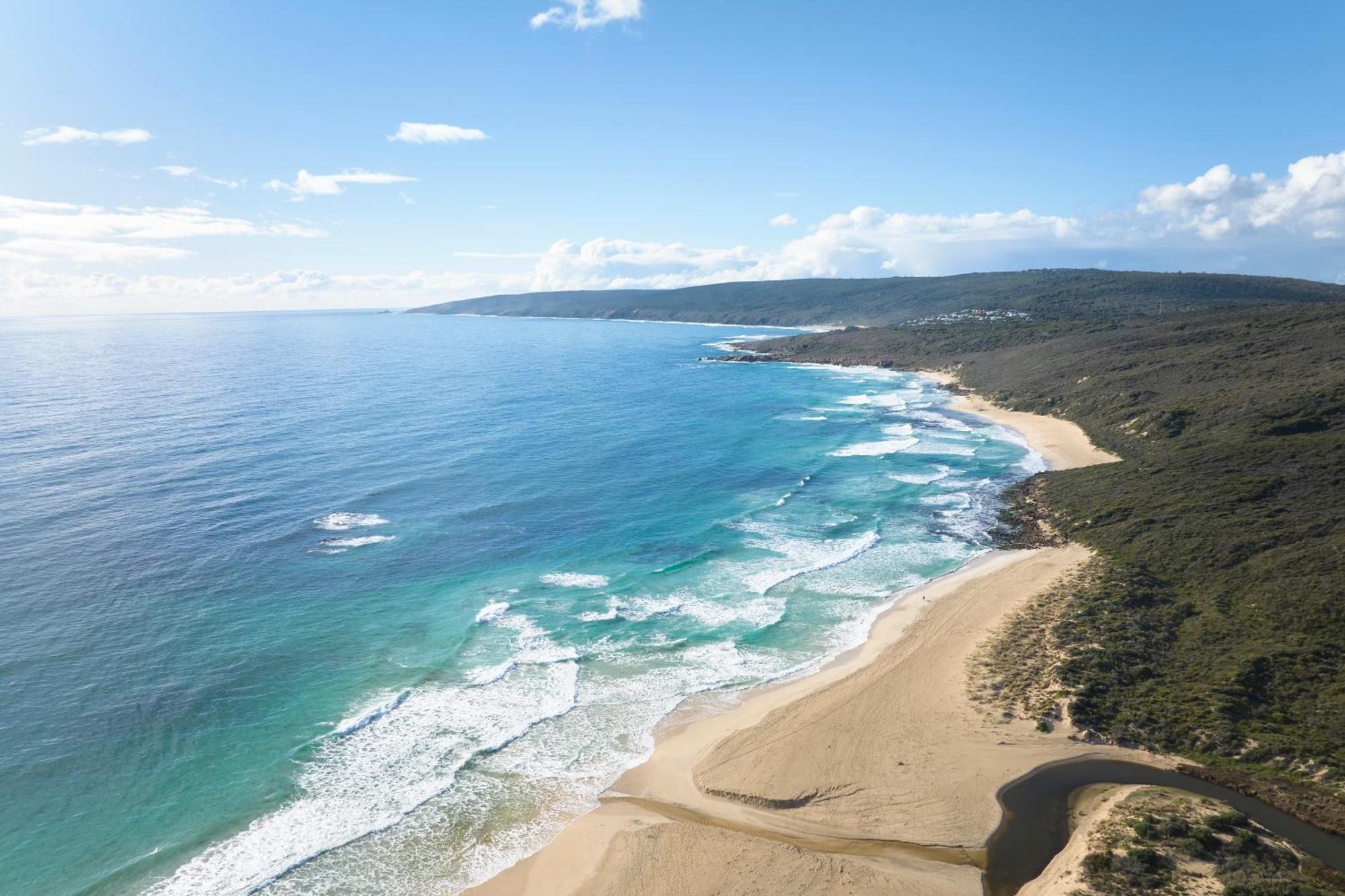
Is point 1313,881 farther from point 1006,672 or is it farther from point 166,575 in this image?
point 166,575

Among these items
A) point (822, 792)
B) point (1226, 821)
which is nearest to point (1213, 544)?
point (1226, 821)

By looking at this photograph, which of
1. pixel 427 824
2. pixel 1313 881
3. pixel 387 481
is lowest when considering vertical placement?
pixel 427 824

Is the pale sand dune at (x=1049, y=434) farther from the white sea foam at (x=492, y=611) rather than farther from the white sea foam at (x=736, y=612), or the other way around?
the white sea foam at (x=492, y=611)

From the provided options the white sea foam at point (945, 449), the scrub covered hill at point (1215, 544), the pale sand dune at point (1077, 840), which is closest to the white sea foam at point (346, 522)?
the scrub covered hill at point (1215, 544)

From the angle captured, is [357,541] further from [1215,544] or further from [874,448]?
[1215,544]

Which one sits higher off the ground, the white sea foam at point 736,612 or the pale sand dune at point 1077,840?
the white sea foam at point 736,612

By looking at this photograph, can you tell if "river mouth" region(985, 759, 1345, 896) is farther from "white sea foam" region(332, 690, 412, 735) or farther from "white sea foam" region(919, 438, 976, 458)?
"white sea foam" region(919, 438, 976, 458)

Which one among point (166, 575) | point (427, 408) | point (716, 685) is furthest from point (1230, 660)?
point (427, 408)

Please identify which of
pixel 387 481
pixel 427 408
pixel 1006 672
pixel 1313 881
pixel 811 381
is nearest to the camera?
pixel 1313 881
